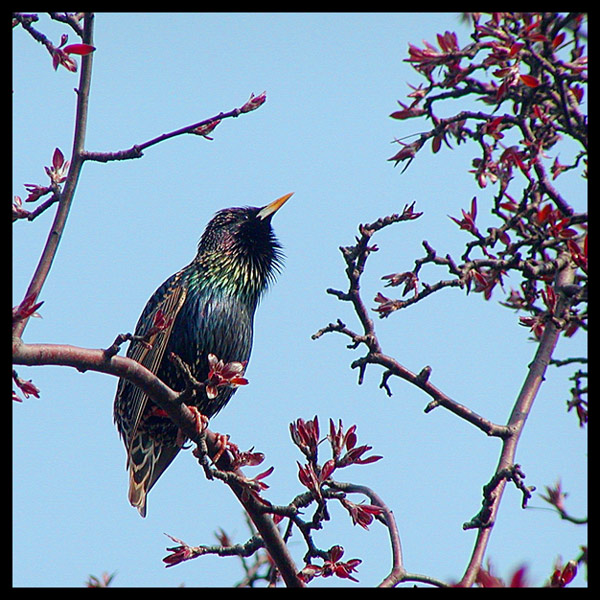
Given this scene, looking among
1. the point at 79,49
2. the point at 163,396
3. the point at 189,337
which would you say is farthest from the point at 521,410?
the point at 189,337

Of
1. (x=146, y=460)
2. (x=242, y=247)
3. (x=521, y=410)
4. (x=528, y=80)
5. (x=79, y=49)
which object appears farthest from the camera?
(x=242, y=247)

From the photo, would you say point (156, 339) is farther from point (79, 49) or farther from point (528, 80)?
point (528, 80)

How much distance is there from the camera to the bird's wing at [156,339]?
4094 millimetres

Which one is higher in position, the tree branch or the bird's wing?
the bird's wing

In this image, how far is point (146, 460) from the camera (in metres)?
4.28

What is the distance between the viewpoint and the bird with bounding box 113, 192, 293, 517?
4.19 metres

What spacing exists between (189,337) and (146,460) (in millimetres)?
685

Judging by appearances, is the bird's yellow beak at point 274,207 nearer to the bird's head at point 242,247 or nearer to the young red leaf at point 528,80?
the bird's head at point 242,247

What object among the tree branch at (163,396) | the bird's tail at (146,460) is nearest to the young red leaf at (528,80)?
the tree branch at (163,396)

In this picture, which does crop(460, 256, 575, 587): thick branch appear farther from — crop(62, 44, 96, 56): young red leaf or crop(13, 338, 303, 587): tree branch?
crop(62, 44, 96, 56): young red leaf

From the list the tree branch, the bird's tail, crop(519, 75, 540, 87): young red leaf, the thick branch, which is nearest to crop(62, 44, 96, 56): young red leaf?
the tree branch
